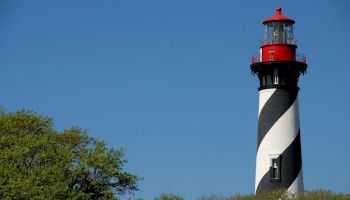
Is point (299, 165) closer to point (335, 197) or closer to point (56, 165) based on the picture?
point (335, 197)

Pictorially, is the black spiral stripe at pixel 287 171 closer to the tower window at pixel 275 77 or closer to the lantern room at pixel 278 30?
the tower window at pixel 275 77

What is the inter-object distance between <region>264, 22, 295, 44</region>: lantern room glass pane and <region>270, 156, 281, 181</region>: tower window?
6902mm

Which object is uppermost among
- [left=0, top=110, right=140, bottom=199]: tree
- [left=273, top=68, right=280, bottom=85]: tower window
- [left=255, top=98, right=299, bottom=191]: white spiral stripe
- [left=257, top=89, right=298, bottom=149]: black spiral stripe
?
[left=273, top=68, right=280, bottom=85]: tower window

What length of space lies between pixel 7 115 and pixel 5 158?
7628 mm

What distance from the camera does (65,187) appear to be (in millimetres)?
47312

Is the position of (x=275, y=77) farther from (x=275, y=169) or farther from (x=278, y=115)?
(x=275, y=169)

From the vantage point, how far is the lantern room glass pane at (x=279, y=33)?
6075cm

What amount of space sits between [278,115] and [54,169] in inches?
619

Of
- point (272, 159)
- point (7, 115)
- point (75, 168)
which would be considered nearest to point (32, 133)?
point (7, 115)

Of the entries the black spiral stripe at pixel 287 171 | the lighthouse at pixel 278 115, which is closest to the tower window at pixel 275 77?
the lighthouse at pixel 278 115

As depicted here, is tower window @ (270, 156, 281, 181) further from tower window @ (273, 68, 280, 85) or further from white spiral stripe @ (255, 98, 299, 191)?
tower window @ (273, 68, 280, 85)

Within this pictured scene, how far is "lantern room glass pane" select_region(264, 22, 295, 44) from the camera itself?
6075cm

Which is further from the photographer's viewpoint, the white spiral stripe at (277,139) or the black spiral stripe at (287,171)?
the white spiral stripe at (277,139)

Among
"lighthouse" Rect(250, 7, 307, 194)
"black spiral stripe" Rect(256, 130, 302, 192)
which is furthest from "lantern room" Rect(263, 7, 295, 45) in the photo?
"black spiral stripe" Rect(256, 130, 302, 192)
